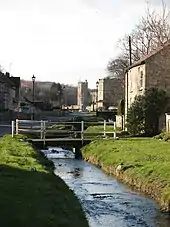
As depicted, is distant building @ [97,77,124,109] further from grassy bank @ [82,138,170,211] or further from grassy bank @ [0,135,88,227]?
grassy bank @ [0,135,88,227]

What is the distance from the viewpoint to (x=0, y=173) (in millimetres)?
19922

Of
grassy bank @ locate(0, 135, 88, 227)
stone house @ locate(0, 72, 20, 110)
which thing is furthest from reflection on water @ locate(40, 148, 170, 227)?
stone house @ locate(0, 72, 20, 110)

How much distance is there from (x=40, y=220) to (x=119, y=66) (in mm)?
92385

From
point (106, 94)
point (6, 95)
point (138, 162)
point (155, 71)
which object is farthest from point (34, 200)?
point (106, 94)

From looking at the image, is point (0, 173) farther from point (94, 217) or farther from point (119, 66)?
point (119, 66)

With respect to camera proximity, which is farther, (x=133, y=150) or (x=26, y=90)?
(x=26, y=90)

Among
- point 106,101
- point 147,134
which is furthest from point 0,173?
point 106,101

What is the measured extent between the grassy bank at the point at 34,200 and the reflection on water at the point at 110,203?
1092 mm

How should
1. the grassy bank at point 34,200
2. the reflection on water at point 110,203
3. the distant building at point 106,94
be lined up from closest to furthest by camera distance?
the grassy bank at point 34,200 → the reflection on water at point 110,203 → the distant building at point 106,94

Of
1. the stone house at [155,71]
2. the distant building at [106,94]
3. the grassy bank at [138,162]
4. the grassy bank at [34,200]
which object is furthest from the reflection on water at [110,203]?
the distant building at [106,94]

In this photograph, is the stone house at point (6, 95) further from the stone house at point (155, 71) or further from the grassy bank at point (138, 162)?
the grassy bank at point (138, 162)

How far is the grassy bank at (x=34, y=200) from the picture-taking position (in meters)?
12.7

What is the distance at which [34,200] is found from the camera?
49.1ft

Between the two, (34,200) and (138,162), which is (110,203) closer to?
(34,200)
